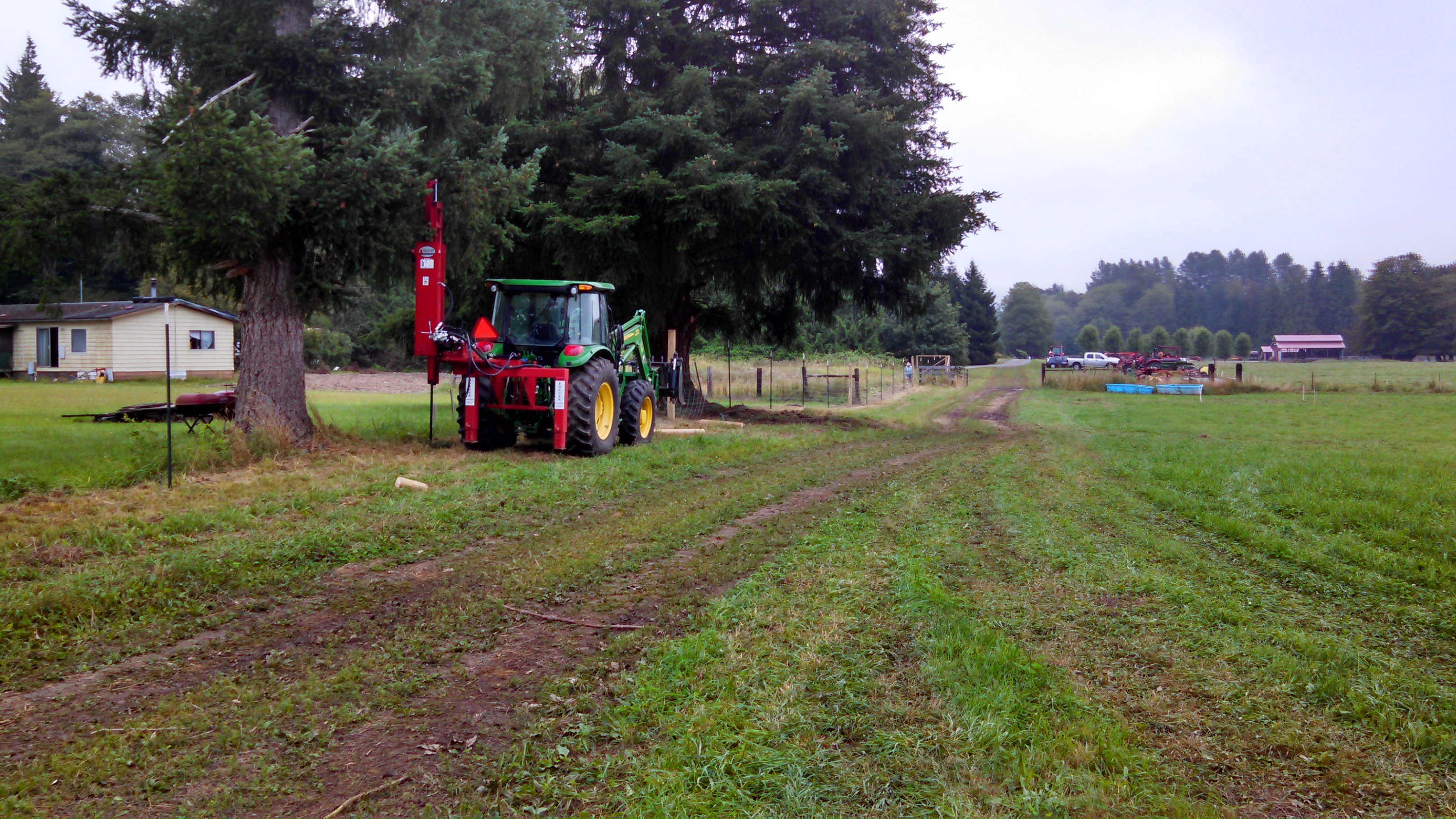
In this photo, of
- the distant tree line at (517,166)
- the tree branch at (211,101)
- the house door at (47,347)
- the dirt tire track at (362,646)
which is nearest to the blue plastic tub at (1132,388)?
the distant tree line at (517,166)

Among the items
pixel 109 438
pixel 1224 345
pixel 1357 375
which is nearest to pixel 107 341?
pixel 109 438

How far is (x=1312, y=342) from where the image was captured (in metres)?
122

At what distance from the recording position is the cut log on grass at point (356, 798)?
3.19 meters

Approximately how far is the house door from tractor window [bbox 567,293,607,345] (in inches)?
1125

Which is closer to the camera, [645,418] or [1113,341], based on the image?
[645,418]

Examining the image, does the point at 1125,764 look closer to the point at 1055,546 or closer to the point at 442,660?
the point at 442,660

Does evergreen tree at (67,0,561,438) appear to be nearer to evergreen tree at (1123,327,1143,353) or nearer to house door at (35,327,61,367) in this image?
house door at (35,327,61,367)

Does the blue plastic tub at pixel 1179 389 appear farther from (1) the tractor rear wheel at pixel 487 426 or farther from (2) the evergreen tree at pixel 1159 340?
(2) the evergreen tree at pixel 1159 340

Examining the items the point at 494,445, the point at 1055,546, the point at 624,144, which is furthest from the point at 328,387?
the point at 1055,546

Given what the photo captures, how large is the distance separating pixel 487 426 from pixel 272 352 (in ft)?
10.3

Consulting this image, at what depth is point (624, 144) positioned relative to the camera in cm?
2086

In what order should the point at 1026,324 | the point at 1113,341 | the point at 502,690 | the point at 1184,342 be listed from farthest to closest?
the point at 1026,324 → the point at 1113,341 → the point at 1184,342 → the point at 502,690

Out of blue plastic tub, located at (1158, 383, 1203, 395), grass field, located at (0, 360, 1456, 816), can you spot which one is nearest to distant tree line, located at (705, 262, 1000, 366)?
blue plastic tub, located at (1158, 383, 1203, 395)

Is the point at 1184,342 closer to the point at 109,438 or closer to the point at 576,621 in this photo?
the point at 109,438
